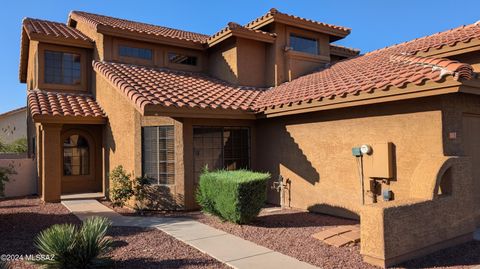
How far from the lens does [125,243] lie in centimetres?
698

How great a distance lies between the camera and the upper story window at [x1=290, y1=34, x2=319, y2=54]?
48.0 feet

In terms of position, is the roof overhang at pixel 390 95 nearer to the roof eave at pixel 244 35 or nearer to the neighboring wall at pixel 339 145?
the neighboring wall at pixel 339 145

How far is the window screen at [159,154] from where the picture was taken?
10.4 meters

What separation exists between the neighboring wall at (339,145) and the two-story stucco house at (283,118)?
3 centimetres

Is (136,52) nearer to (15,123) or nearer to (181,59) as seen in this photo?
(181,59)

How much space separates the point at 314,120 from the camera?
9.80 metres

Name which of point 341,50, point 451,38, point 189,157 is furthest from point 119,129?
point 341,50

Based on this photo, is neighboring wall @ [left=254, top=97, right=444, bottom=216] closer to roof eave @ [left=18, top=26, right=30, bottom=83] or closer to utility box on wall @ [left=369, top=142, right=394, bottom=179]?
utility box on wall @ [left=369, top=142, right=394, bottom=179]

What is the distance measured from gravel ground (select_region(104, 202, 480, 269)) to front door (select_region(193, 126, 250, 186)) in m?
1.62

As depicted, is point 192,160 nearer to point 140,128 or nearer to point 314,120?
point 140,128

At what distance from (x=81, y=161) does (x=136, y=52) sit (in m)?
4.91

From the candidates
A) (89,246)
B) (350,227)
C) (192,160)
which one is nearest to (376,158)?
(350,227)

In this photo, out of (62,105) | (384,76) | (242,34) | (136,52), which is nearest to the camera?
(384,76)

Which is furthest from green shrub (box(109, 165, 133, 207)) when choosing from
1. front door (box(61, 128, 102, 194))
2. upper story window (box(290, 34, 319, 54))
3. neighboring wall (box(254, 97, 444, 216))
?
upper story window (box(290, 34, 319, 54))
